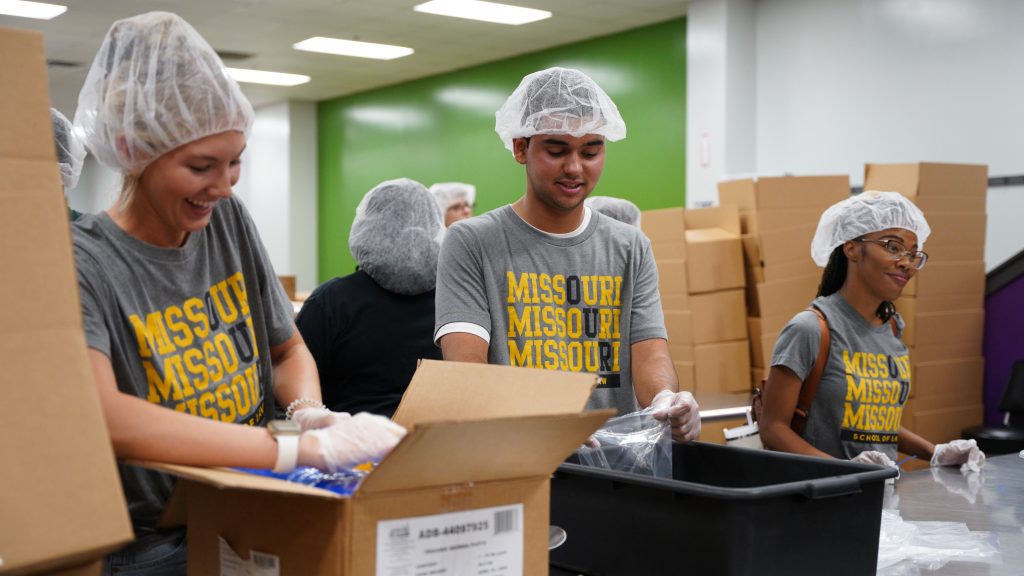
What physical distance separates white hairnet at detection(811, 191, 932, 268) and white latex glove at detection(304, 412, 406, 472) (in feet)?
6.07

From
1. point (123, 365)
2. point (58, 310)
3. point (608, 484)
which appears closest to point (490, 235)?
point (608, 484)

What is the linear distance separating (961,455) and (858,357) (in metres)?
0.41

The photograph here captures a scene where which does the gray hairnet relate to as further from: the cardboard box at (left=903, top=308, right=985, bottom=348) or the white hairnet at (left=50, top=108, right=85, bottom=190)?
the cardboard box at (left=903, top=308, right=985, bottom=348)

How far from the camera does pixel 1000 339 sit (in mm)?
4586

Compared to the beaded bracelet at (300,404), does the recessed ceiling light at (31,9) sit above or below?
above

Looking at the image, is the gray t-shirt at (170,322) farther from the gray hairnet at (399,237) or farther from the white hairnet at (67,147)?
the white hairnet at (67,147)

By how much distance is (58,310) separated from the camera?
2.99 ft

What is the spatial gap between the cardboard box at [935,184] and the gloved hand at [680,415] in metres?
3.13

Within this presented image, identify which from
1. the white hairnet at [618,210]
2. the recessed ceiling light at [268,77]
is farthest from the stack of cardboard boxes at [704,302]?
the recessed ceiling light at [268,77]

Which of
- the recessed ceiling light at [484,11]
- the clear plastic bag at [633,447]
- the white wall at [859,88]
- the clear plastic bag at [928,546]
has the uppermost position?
the recessed ceiling light at [484,11]

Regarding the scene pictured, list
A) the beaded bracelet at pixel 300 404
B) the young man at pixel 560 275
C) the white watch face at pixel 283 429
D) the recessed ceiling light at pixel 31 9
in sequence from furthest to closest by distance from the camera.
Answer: the recessed ceiling light at pixel 31 9 < the young man at pixel 560 275 < the beaded bracelet at pixel 300 404 < the white watch face at pixel 283 429

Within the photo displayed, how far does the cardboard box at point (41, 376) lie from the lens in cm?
82

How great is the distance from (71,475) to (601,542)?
731mm

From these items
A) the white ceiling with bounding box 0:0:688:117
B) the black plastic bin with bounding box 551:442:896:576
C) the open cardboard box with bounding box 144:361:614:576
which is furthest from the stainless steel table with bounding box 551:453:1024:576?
the white ceiling with bounding box 0:0:688:117
